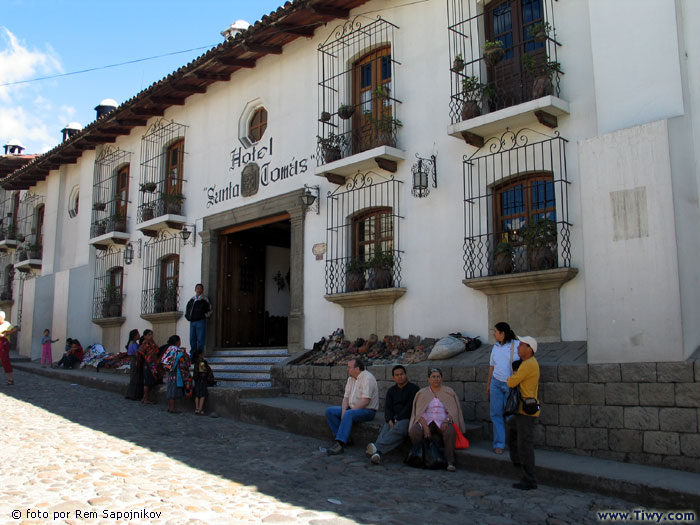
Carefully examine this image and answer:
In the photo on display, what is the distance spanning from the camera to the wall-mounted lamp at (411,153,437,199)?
9.80 metres

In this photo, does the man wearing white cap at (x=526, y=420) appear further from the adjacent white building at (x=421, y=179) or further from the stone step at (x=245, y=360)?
the stone step at (x=245, y=360)

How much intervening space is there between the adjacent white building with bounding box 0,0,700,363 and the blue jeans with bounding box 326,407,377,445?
6.71 ft

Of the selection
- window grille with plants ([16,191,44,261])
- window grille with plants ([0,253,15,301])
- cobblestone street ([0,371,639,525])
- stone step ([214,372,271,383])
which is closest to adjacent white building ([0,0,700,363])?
stone step ([214,372,271,383])

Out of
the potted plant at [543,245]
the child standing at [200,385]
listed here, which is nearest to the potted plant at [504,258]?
the potted plant at [543,245]

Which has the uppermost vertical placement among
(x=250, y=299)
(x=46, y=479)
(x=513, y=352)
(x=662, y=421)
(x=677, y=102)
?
(x=677, y=102)

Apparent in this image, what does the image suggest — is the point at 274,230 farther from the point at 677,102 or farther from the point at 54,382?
the point at 677,102

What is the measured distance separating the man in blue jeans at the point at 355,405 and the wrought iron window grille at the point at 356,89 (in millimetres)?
4045

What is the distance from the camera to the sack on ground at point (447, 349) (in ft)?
28.3

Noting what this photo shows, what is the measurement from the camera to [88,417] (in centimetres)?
998

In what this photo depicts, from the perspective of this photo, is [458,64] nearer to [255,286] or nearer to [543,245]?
[543,245]

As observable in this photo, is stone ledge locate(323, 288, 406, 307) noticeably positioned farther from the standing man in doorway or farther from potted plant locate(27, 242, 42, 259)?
potted plant locate(27, 242, 42, 259)

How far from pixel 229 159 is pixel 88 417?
6.33 meters

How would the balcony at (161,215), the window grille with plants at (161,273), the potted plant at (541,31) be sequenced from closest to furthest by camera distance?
1. the potted plant at (541,31)
2. the balcony at (161,215)
3. the window grille with plants at (161,273)

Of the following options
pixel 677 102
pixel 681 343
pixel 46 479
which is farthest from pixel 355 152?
pixel 46 479
